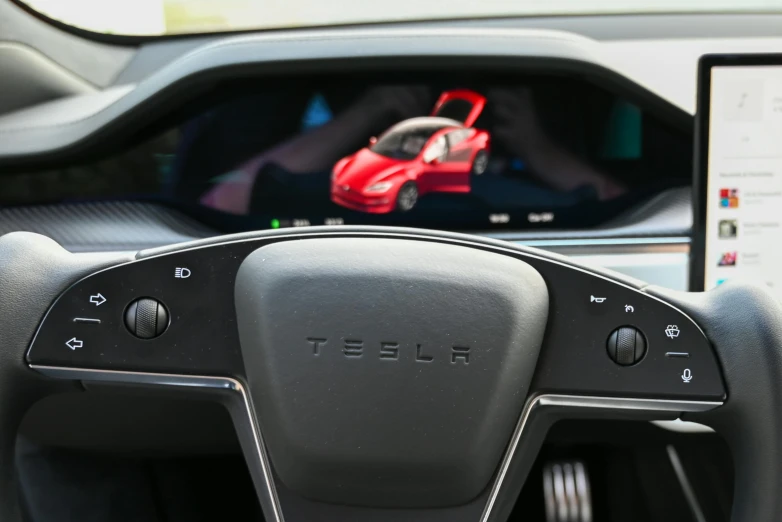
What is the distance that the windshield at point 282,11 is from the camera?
1.97 m

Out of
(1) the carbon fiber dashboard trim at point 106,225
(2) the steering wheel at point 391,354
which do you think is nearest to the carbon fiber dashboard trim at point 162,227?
(1) the carbon fiber dashboard trim at point 106,225

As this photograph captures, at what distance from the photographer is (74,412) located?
1.31 m

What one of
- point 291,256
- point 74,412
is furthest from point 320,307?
point 74,412

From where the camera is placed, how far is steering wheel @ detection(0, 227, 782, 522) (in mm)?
752

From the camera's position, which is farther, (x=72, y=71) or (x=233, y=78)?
(x=72, y=71)

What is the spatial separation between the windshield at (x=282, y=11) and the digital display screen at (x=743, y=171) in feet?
2.73

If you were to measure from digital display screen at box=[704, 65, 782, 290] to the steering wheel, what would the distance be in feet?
1.73

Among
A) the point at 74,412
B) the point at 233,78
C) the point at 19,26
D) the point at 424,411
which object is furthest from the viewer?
the point at 19,26

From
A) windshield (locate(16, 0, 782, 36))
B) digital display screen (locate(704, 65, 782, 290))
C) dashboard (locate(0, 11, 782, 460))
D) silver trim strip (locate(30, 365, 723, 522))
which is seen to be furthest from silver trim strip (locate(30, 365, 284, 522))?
windshield (locate(16, 0, 782, 36))

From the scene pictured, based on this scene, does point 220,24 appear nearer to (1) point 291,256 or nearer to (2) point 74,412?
(2) point 74,412

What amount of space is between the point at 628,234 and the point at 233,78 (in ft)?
2.77

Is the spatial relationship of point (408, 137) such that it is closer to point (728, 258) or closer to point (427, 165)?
point (427, 165)

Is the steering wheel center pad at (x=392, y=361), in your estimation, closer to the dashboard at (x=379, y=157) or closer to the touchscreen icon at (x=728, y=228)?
the touchscreen icon at (x=728, y=228)

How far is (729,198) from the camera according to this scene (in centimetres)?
126
